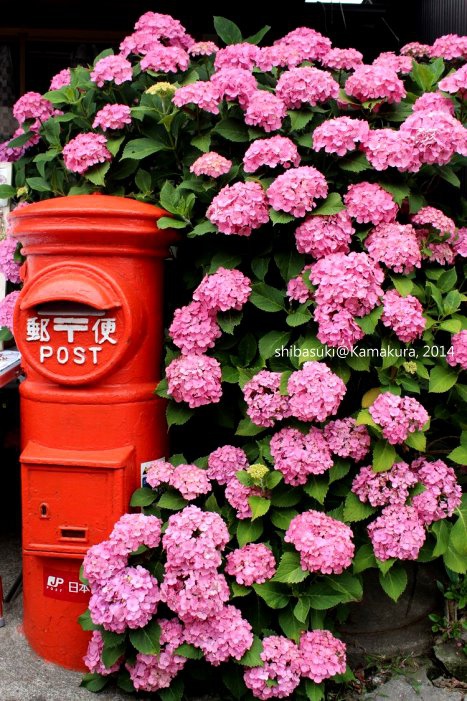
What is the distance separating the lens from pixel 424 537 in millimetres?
2531

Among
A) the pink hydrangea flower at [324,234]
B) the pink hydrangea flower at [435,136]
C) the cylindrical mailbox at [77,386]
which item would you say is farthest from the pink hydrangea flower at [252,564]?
the pink hydrangea flower at [435,136]

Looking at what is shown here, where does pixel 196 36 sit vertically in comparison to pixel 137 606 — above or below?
above

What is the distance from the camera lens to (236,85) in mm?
2883

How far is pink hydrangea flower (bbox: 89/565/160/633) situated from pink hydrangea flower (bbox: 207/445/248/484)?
496 millimetres

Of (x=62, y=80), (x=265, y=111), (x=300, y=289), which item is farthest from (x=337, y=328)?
(x=62, y=80)

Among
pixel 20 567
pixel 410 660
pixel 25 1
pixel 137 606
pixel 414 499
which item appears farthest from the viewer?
pixel 25 1

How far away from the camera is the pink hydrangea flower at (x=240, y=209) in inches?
106

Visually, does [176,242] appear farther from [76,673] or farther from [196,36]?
[196,36]

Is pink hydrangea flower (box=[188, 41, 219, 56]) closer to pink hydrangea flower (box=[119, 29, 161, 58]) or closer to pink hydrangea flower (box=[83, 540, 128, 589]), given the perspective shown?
pink hydrangea flower (box=[119, 29, 161, 58])

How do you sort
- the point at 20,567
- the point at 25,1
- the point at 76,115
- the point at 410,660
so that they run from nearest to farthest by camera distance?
the point at 410,660
the point at 76,115
the point at 20,567
the point at 25,1

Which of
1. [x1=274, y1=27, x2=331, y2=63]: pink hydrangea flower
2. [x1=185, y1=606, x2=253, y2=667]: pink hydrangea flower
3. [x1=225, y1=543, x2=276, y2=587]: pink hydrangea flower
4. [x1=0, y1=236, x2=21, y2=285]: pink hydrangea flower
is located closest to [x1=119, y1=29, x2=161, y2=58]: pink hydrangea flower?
[x1=274, y1=27, x2=331, y2=63]: pink hydrangea flower

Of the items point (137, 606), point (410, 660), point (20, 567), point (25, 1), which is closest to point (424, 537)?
point (410, 660)

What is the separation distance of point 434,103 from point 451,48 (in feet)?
1.98

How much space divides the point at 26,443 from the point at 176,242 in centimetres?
110
